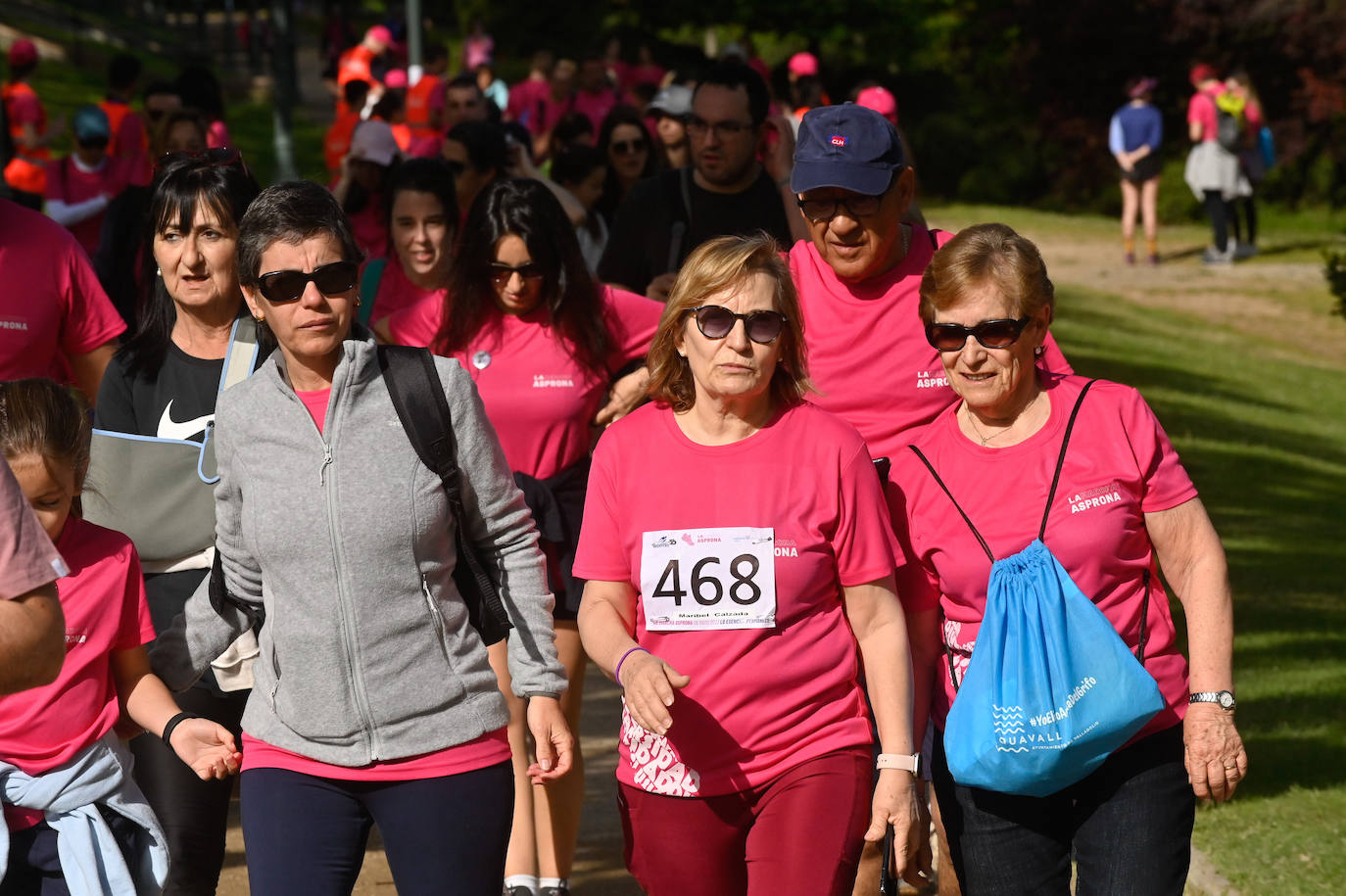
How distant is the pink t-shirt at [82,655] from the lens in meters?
3.42

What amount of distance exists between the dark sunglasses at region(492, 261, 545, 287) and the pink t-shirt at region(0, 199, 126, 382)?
1.13 metres

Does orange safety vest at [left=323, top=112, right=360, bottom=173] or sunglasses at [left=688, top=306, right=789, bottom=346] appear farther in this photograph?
orange safety vest at [left=323, top=112, right=360, bottom=173]

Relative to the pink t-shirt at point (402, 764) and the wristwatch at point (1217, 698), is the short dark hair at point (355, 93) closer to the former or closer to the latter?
the pink t-shirt at point (402, 764)

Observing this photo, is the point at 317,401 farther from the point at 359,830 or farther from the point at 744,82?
the point at 744,82

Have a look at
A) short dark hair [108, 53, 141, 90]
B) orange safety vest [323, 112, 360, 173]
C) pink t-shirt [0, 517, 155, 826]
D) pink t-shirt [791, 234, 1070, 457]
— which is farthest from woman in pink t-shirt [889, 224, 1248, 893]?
short dark hair [108, 53, 141, 90]

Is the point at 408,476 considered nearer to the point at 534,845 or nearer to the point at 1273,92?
the point at 534,845

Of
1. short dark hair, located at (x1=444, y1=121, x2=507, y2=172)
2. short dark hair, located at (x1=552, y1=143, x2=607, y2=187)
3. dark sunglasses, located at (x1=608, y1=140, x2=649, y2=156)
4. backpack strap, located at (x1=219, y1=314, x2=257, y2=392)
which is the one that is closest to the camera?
backpack strap, located at (x1=219, y1=314, x2=257, y2=392)

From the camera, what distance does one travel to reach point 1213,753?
354cm

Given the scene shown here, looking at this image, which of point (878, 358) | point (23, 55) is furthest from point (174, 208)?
point (23, 55)

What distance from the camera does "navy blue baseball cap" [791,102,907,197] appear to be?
175 inches

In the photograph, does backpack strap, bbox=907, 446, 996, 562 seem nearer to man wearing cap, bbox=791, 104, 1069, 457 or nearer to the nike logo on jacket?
man wearing cap, bbox=791, 104, 1069, 457

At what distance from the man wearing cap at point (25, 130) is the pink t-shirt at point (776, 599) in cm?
1034

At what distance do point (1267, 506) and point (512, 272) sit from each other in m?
8.11

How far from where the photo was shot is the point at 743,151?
20.9ft
